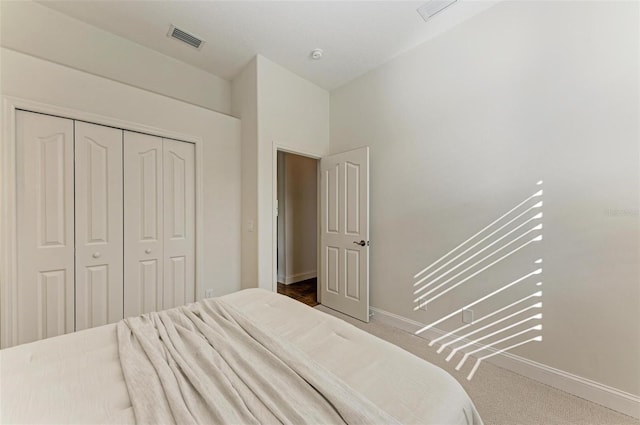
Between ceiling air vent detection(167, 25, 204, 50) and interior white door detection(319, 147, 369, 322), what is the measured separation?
6.03ft

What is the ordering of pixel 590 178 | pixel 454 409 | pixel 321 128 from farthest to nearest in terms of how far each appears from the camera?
pixel 321 128 < pixel 590 178 < pixel 454 409

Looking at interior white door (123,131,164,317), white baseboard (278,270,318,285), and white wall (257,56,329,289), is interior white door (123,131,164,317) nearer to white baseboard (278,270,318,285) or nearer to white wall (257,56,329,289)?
white wall (257,56,329,289)

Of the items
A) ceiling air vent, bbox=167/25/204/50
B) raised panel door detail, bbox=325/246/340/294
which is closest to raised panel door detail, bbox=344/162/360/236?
raised panel door detail, bbox=325/246/340/294

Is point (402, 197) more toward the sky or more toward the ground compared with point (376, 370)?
more toward the sky

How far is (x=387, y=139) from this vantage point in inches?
109

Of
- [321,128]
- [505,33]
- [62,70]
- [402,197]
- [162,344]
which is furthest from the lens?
[321,128]

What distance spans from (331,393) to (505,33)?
286 centimetres

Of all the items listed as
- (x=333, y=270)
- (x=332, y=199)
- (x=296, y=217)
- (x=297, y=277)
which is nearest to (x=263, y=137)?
(x=332, y=199)

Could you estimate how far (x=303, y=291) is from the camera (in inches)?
153

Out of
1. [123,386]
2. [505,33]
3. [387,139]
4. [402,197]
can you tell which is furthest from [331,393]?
[505,33]

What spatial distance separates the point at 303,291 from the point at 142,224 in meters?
2.43

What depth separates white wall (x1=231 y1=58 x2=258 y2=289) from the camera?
271cm

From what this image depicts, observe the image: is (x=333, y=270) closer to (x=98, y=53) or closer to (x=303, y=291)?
(x=303, y=291)

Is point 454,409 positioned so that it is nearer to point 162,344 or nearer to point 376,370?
point 376,370
